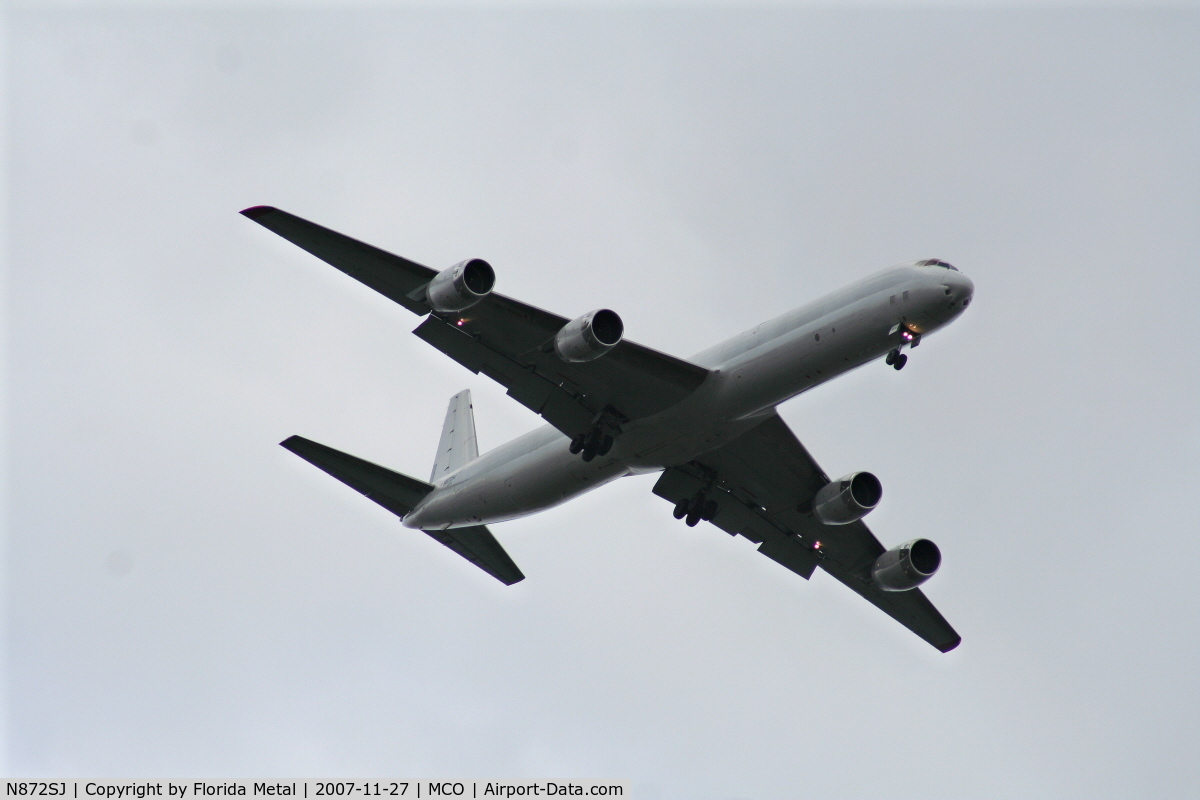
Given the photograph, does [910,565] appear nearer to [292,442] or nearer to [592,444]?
[592,444]

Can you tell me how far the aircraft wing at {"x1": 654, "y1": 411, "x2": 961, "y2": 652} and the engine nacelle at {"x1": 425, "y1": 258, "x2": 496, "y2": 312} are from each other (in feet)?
31.5

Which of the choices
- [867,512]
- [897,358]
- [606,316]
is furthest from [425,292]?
[867,512]

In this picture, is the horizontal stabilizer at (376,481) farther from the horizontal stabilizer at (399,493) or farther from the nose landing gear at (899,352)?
the nose landing gear at (899,352)

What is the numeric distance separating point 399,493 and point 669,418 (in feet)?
34.2

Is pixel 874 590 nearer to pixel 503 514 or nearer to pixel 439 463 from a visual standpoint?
pixel 503 514

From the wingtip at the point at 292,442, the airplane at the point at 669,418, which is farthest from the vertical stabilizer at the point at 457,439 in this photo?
the wingtip at the point at 292,442

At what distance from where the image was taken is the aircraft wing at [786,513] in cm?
3500

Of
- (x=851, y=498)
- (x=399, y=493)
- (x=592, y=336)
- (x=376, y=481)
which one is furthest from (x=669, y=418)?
(x=376, y=481)

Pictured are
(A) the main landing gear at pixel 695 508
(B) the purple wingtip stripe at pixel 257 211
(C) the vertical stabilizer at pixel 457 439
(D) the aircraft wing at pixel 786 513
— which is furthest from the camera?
(C) the vertical stabilizer at pixel 457 439

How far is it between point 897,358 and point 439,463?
66.2 feet

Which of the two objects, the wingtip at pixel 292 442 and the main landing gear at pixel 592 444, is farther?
the wingtip at pixel 292 442

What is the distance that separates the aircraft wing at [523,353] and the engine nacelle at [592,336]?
1546 mm

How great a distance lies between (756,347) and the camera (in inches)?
1188

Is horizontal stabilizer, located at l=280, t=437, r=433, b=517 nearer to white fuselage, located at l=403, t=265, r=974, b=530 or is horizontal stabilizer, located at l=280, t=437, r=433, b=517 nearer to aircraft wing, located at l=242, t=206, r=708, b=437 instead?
white fuselage, located at l=403, t=265, r=974, b=530
